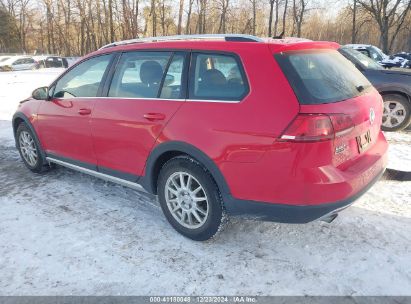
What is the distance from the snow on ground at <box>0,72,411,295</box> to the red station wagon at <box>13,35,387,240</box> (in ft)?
1.12

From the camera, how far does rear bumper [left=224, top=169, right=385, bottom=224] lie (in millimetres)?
2748

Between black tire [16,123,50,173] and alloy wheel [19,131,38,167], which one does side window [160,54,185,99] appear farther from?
alloy wheel [19,131,38,167]

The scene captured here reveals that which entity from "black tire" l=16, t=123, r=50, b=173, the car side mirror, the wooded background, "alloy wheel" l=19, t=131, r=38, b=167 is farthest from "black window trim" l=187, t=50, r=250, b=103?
the wooded background

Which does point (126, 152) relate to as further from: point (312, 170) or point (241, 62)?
point (312, 170)

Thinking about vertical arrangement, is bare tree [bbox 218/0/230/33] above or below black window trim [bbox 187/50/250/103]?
above

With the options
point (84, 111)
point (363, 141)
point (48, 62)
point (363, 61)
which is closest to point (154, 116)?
point (84, 111)

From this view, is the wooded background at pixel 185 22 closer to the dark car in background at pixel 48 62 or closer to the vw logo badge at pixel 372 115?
the dark car in background at pixel 48 62

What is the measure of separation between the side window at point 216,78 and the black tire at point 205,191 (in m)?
0.57

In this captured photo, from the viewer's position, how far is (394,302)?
2570mm

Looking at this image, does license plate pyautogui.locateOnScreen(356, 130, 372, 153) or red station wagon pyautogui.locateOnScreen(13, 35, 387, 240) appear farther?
license plate pyautogui.locateOnScreen(356, 130, 372, 153)

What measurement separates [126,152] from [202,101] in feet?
3.41

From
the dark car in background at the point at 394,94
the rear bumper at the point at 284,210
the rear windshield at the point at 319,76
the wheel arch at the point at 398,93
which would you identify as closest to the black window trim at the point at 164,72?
the rear windshield at the point at 319,76

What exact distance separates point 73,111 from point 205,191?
1.92 meters

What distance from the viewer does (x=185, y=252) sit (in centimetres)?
322
